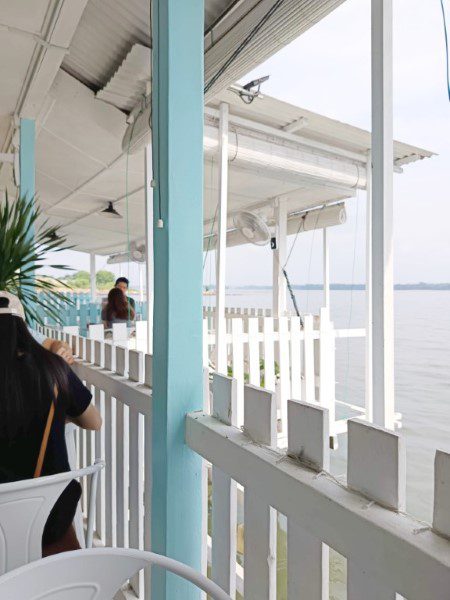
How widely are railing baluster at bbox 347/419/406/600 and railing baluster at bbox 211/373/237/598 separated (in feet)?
1.29

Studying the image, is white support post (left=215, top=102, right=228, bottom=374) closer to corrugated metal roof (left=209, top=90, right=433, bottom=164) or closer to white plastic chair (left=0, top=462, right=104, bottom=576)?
corrugated metal roof (left=209, top=90, right=433, bottom=164)

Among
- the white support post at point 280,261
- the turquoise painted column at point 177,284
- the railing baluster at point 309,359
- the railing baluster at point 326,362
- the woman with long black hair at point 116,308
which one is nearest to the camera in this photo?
the turquoise painted column at point 177,284

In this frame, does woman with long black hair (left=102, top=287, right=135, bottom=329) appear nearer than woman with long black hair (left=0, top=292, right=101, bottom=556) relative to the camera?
No

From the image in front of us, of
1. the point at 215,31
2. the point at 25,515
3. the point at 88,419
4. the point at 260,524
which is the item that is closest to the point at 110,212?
the point at 215,31

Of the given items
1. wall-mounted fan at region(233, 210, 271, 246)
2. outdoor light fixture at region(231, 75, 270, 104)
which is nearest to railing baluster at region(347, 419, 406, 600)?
outdoor light fixture at region(231, 75, 270, 104)

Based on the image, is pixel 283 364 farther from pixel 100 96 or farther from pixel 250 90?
pixel 100 96

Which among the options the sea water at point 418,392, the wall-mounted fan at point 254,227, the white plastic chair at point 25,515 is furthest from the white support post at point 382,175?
the wall-mounted fan at point 254,227

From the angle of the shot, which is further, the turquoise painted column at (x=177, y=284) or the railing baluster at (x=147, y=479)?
the railing baluster at (x=147, y=479)

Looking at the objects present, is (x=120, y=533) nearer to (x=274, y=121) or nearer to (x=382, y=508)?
(x=382, y=508)

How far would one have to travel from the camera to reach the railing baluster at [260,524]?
93 centimetres

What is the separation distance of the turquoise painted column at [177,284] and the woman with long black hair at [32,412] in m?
0.31

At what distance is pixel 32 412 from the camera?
1332mm

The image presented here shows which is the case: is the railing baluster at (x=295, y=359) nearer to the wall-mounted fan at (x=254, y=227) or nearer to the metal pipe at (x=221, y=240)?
the metal pipe at (x=221, y=240)

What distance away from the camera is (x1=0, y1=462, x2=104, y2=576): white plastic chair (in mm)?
1030
